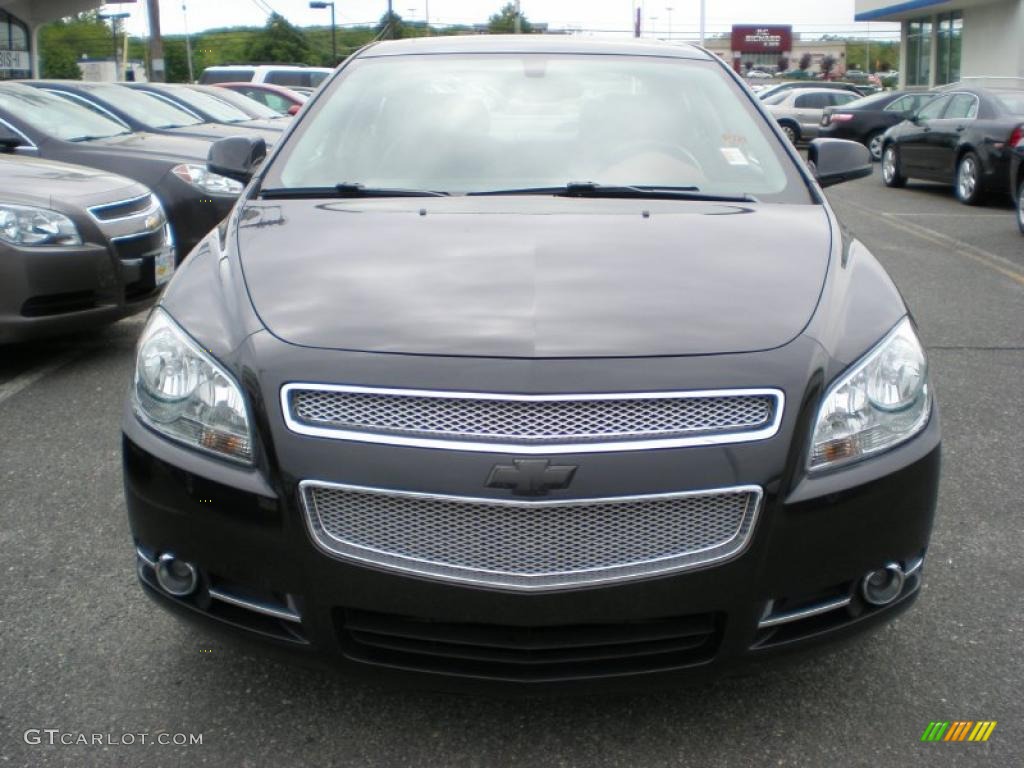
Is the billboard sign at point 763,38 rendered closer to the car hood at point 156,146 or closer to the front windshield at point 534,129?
the car hood at point 156,146

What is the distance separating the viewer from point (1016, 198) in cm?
1124

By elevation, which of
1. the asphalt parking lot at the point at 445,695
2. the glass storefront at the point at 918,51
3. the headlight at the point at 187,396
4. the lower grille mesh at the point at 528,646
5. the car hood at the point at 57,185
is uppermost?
the glass storefront at the point at 918,51

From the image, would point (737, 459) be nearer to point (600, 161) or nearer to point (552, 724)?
point (552, 724)

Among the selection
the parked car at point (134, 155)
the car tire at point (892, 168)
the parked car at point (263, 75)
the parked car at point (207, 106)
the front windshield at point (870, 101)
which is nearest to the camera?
the parked car at point (134, 155)

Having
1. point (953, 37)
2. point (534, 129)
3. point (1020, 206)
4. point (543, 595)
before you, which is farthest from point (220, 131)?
point (953, 37)

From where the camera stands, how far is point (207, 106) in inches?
531

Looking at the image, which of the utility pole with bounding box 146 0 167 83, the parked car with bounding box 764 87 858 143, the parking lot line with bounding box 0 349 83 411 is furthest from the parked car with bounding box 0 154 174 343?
the parked car with bounding box 764 87 858 143

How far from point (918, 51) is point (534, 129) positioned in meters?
37.2

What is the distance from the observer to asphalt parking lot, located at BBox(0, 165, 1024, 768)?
8.31ft

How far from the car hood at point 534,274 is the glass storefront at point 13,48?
28473mm

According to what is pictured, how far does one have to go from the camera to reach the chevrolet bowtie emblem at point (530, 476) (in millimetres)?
2199

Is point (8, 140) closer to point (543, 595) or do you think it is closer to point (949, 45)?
point (543, 595)

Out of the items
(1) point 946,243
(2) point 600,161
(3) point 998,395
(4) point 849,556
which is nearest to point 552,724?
(4) point 849,556

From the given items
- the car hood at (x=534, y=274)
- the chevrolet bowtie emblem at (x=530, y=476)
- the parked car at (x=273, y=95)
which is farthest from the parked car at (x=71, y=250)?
the parked car at (x=273, y=95)
